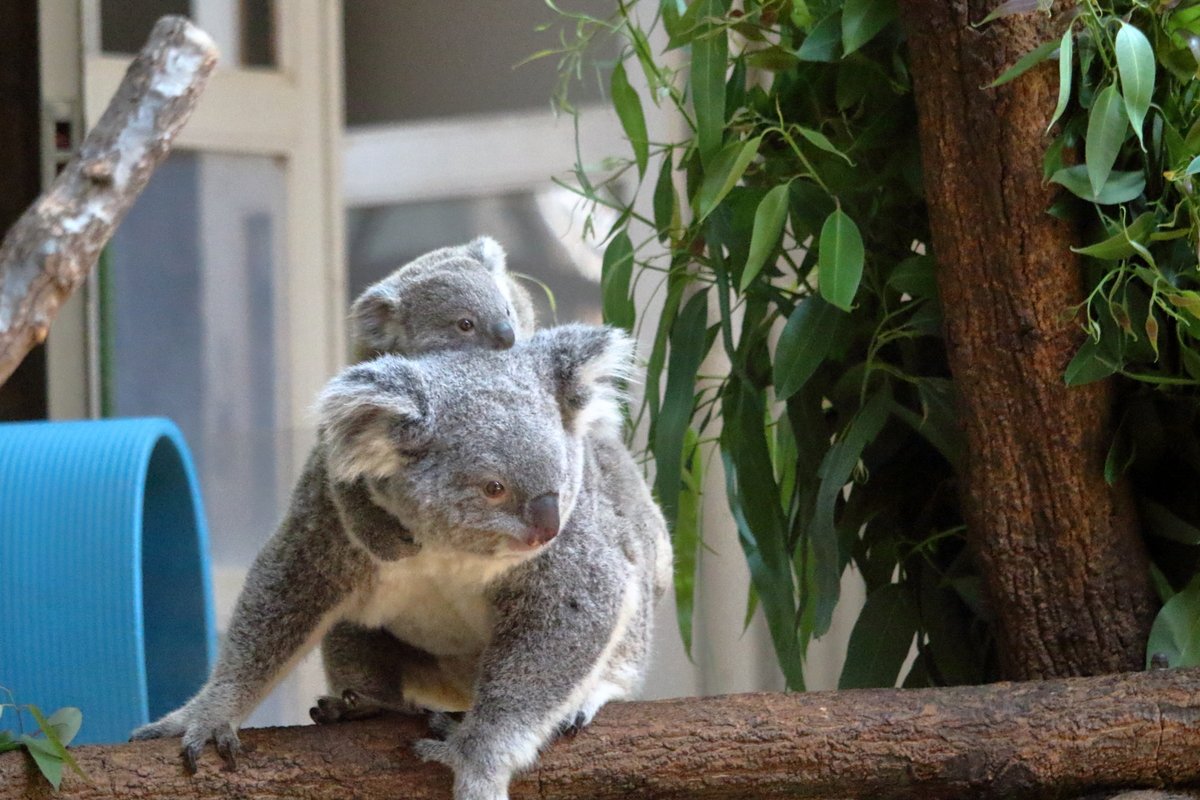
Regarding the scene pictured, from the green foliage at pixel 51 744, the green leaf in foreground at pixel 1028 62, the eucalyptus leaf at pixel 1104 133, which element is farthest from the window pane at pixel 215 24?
the eucalyptus leaf at pixel 1104 133

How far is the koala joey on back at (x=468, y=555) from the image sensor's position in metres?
2.12

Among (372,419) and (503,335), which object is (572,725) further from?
(503,335)

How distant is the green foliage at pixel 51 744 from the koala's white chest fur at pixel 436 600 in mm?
482

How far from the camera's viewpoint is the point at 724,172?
8.08 feet

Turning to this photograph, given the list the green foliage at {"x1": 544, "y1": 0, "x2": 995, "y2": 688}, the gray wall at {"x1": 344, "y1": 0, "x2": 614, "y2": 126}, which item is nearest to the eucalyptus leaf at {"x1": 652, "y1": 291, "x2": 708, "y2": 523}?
the green foliage at {"x1": 544, "y1": 0, "x2": 995, "y2": 688}

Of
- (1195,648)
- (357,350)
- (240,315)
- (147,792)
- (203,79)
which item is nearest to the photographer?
(147,792)

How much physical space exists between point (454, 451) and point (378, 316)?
29.4 inches

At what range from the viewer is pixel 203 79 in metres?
3.42

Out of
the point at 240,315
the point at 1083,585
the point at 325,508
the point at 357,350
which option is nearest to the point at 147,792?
the point at 325,508

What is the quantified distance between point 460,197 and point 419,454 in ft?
10.9

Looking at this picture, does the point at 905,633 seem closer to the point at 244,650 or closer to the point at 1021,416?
the point at 1021,416

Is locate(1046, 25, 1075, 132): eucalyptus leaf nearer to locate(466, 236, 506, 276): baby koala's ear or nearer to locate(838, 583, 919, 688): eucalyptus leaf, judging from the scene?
locate(838, 583, 919, 688): eucalyptus leaf

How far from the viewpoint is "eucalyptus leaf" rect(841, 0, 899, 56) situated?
2.32 m

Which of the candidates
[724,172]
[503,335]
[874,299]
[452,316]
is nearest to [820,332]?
[874,299]
